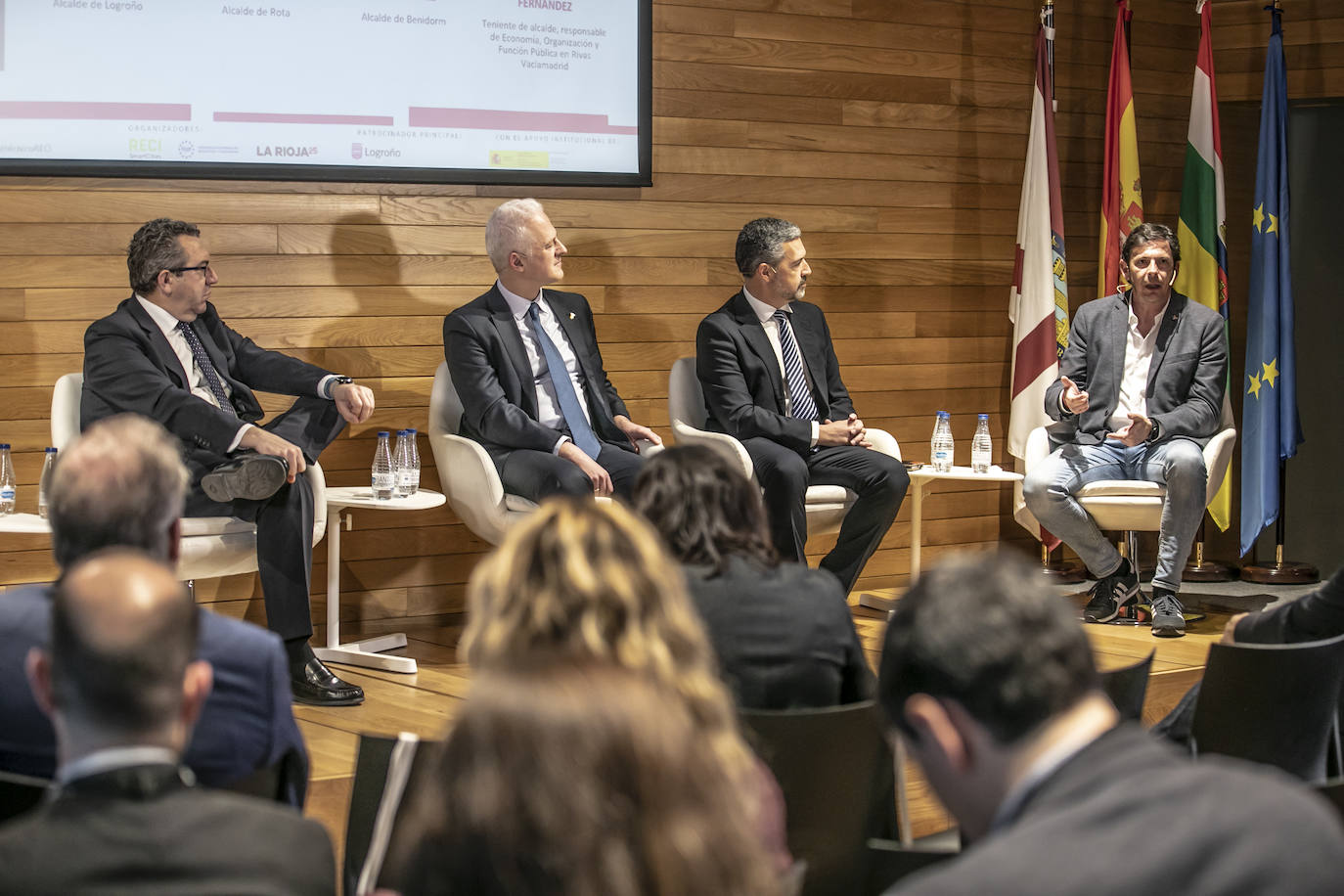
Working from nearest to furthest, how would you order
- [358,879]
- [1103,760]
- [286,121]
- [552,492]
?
[1103,760] → [358,879] → [552,492] → [286,121]

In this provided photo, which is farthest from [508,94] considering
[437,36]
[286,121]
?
[286,121]

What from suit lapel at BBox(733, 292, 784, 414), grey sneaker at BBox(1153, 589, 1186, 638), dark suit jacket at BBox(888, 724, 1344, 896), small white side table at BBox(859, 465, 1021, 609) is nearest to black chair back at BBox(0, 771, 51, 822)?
dark suit jacket at BBox(888, 724, 1344, 896)

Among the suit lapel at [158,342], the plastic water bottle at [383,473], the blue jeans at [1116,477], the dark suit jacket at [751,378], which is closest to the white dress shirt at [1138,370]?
the blue jeans at [1116,477]

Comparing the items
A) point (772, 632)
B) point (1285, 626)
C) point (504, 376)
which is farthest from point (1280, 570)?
point (772, 632)

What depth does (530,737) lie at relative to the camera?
0.97m

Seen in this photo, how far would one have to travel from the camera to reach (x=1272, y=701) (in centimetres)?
216

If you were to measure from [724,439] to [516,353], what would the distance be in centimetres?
72

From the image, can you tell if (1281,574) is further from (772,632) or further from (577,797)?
(577,797)

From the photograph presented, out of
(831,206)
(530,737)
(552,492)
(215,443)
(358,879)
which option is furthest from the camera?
(831,206)

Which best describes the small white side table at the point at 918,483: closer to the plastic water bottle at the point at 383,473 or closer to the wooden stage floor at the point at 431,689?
the wooden stage floor at the point at 431,689

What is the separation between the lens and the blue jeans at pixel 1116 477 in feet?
15.2

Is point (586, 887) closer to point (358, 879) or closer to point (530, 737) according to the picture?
point (530, 737)

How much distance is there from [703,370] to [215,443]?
66.1 inches

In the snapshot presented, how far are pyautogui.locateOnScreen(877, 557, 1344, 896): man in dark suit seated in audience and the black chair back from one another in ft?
3.19
